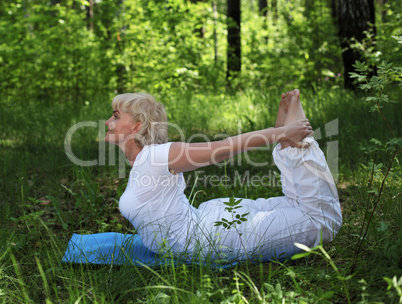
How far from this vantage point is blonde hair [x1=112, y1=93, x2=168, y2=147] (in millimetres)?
2816

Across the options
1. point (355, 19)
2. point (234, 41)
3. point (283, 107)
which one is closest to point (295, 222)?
point (283, 107)

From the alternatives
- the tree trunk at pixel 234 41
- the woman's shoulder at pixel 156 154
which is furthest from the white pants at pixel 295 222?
the tree trunk at pixel 234 41

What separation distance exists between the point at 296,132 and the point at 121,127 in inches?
43.6

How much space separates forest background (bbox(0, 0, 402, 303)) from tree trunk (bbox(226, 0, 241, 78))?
30 mm

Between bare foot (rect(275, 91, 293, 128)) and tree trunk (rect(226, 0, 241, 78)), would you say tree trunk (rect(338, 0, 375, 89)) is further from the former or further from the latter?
bare foot (rect(275, 91, 293, 128))

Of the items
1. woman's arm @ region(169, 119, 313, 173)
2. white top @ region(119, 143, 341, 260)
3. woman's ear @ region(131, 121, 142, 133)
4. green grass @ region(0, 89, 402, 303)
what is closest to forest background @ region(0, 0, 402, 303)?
green grass @ region(0, 89, 402, 303)

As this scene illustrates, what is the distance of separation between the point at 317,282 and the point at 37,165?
3.58 metres

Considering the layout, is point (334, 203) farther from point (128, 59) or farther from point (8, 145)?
point (128, 59)

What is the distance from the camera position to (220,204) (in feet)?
9.36

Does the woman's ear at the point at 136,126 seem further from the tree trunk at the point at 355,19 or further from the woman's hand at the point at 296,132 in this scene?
the tree trunk at the point at 355,19

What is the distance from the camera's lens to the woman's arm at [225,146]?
2.47 meters

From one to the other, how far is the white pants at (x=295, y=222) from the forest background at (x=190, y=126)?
0.35ft

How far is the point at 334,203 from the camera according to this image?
259 cm

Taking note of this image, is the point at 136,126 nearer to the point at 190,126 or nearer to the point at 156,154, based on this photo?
the point at 156,154
